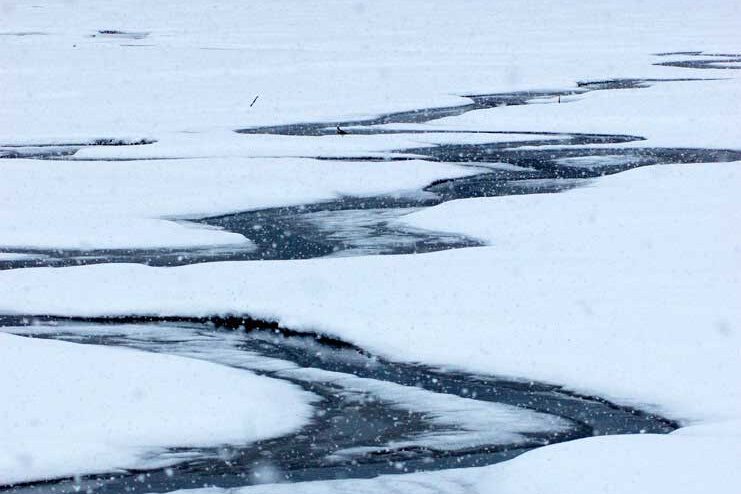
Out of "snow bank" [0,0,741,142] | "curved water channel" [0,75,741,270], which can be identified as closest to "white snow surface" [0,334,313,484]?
"curved water channel" [0,75,741,270]

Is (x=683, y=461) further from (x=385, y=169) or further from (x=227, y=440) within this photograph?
(x=385, y=169)

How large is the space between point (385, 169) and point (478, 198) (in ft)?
5.57

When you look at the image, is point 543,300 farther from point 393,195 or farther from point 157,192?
point 157,192

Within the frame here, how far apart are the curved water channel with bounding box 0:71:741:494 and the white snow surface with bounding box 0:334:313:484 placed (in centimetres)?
8

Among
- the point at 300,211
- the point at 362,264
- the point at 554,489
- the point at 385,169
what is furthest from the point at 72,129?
the point at 554,489

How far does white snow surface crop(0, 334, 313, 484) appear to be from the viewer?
4285mm

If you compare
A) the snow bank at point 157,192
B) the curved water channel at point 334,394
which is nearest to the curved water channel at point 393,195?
the curved water channel at point 334,394

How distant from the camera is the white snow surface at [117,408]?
4285mm

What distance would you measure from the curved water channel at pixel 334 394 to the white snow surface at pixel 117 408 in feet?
0.25

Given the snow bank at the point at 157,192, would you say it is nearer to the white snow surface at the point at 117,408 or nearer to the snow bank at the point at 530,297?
the snow bank at the point at 530,297

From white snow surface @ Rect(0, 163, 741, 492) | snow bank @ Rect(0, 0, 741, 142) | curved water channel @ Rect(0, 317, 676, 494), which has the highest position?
snow bank @ Rect(0, 0, 741, 142)

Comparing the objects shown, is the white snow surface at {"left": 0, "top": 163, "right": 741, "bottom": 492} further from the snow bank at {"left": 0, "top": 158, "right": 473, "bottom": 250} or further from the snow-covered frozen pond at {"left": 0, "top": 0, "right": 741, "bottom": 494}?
the snow bank at {"left": 0, "top": 158, "right": 473, "bottom": 250}

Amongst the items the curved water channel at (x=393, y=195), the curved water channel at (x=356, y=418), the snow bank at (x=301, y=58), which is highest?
the snow bank at (x=301, y=58)

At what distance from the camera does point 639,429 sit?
459 centimetres
